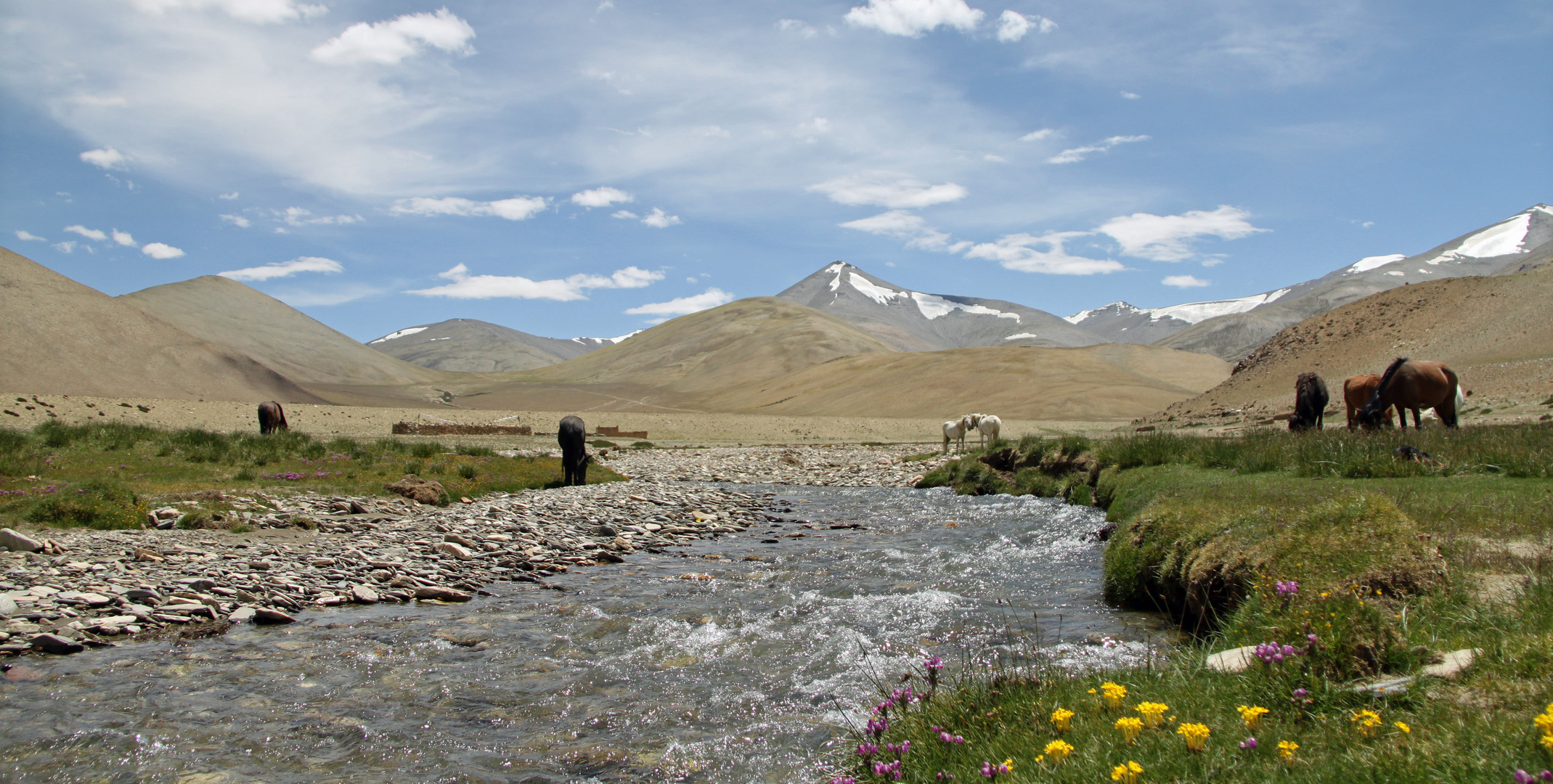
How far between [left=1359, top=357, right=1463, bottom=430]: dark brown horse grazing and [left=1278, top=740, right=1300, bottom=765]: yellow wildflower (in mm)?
20404

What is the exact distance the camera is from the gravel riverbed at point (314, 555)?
8977 mm

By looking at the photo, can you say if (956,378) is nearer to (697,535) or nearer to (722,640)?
(697,535)

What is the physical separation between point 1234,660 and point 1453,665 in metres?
1.13

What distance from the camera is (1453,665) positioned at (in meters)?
4.15

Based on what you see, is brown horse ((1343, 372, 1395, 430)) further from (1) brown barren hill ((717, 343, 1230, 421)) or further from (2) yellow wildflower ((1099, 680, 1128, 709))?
(1) brown barren hill ((717, 343, 1230, 421))

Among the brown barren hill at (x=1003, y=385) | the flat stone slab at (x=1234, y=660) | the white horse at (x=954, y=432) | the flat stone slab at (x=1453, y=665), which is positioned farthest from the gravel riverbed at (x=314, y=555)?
the brown barren hill at (x=1003, y=385)

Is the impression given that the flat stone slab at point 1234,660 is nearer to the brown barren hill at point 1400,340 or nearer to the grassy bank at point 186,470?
the grassy bank at point 186,470

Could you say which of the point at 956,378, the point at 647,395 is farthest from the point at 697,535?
the point at 647,395

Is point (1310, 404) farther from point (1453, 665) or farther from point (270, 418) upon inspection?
point (270, 418)

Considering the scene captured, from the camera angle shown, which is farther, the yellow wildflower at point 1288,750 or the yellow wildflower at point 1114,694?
the yellow wildflower at point 1114,694

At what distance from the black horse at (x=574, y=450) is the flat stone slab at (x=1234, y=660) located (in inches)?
811

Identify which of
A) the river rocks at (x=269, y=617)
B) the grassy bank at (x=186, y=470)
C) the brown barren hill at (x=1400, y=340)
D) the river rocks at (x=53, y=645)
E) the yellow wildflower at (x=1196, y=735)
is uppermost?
the brown barren hill at (x=1400, y=340)

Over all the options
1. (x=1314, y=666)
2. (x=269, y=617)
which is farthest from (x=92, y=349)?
(x=1314, y=666)

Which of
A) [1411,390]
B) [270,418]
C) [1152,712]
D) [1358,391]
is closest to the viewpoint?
[1152,712]
